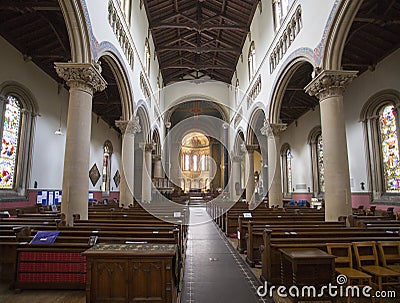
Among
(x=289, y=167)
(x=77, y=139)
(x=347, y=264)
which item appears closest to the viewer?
(x=347, y=264)

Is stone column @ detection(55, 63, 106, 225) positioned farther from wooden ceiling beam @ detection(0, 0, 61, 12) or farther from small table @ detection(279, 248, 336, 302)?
small table @ detection(279, 248, 336, 302)

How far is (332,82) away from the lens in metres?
7.41

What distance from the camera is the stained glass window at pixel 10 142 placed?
32.4ft

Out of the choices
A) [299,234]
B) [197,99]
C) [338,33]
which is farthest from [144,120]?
[299,234]

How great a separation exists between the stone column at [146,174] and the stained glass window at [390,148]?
11183 mm

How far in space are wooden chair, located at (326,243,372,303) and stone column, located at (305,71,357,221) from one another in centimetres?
275

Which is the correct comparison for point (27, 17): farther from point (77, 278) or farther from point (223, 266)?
point (223, 266)

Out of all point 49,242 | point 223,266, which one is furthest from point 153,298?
point 223,266

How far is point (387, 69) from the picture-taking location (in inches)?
417

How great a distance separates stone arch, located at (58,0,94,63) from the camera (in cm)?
656

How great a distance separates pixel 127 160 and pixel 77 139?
17.8ft

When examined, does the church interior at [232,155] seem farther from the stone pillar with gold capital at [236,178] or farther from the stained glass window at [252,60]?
the stone pillar with gold capital at [236,178]

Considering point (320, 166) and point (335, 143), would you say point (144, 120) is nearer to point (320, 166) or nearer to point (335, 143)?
point (320, 166)

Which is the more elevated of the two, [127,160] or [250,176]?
[127,160]
